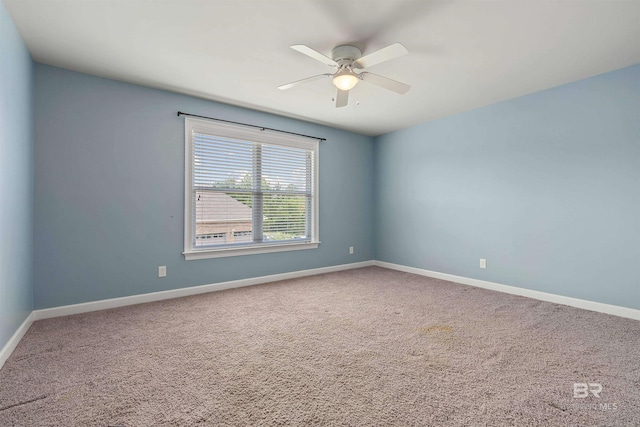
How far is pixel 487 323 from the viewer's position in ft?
8.63

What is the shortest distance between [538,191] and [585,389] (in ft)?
7.76

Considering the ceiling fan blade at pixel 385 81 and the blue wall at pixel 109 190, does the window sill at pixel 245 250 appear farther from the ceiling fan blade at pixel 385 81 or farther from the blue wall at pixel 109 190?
the ceiling fan blade at pixel 385 81

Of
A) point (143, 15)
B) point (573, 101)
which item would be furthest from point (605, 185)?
point (143, 15)

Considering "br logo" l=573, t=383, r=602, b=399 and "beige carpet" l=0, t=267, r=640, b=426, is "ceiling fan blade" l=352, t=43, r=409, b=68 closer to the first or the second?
"beige carpet" l=0, t=267, r=640, b=426

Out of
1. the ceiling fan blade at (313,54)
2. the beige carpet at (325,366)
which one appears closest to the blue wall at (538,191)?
the beige carpet at (325,366)

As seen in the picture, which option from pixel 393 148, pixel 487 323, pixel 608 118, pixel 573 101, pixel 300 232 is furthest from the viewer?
pixel 393 148

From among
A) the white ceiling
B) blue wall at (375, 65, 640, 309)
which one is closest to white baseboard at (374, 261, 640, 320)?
blue wall at (375, 65, 640, 309)

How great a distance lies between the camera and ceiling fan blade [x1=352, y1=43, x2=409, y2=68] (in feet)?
6.47

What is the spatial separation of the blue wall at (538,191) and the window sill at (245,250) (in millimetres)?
1796

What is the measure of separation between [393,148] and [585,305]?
329cm

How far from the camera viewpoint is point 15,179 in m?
2.21

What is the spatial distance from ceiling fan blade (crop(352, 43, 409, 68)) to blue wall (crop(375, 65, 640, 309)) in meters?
2.30

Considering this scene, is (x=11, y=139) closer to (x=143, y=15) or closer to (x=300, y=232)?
(x=143, y=15)

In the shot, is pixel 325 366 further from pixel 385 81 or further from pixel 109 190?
pixel 109 190
